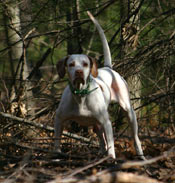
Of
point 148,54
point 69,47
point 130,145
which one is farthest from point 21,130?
point 69,47

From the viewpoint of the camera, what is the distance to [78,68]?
463cm

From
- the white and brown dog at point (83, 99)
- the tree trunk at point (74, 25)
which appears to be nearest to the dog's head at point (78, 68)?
the white and brown dog at point (83, 99)

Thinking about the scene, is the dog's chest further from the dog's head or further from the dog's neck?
the dog's head

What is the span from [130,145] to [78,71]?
2.04m

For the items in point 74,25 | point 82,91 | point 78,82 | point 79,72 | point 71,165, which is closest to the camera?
point 71,165

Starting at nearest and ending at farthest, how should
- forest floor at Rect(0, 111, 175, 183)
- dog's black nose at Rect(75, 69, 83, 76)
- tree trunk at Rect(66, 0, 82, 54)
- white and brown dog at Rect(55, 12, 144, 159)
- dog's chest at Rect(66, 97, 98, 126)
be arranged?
forest floor at Rect(0, 111, 175, 183) < dog's black nose at Rect(75, 69, 83, 76) < white and brown dog at Rect(55, 12, 144, 159) < dog's chest at Rect(66, 97, 98, 126) < tree trunk at Rect(66, 0, 82, 54)

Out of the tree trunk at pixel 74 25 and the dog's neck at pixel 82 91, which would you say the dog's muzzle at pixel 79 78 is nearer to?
the dog's neck at pixel 82 91

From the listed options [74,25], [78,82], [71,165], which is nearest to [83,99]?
[78,82]

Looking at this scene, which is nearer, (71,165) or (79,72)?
(71,165)

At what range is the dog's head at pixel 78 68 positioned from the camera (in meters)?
4.62

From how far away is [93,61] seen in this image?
4.89m

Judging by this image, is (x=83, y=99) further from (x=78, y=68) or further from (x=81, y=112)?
(x=78, y=68)

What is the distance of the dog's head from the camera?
462cm

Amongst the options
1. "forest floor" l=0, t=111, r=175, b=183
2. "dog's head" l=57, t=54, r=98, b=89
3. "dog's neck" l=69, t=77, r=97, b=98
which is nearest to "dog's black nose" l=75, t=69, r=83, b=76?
"dog's head" l=57, t=54, r=98, b=89
